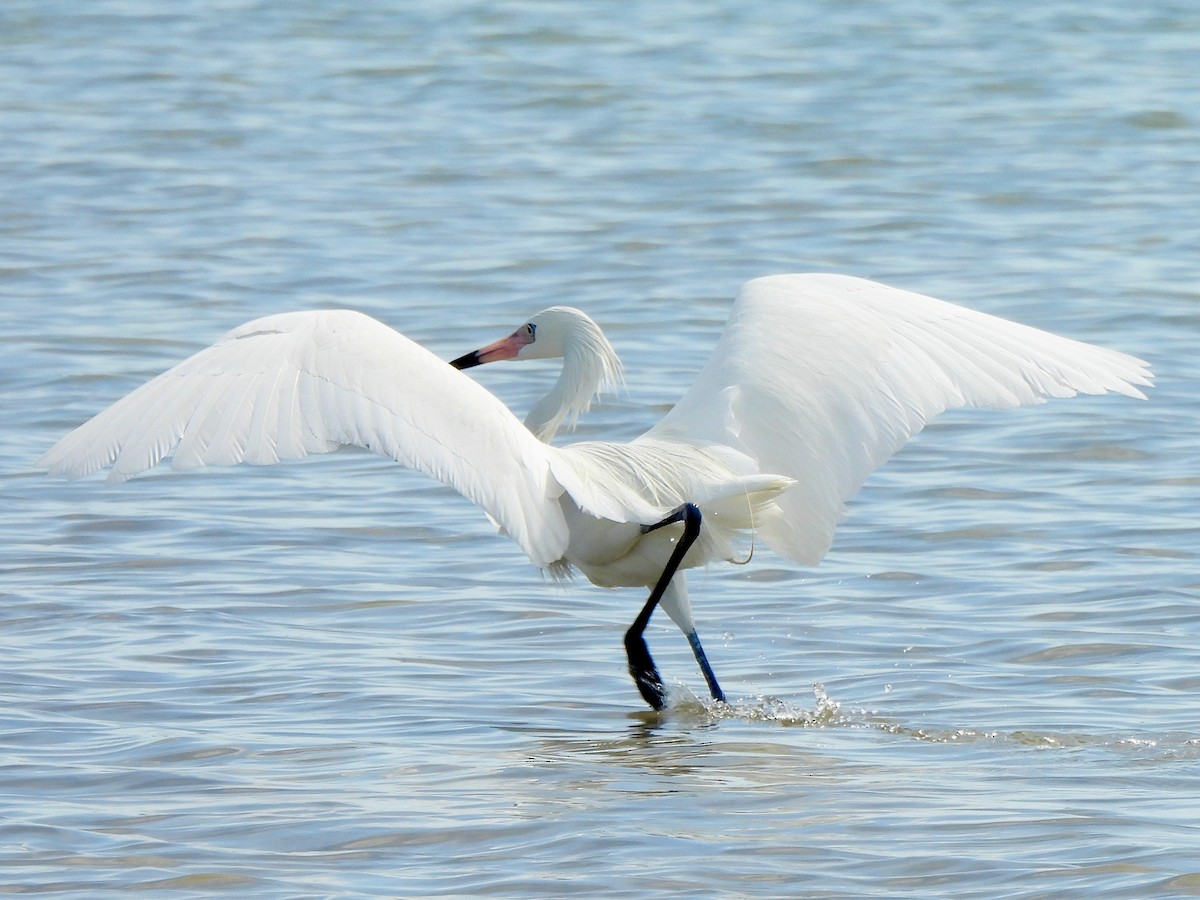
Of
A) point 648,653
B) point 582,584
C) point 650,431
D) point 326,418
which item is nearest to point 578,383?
point 650,431

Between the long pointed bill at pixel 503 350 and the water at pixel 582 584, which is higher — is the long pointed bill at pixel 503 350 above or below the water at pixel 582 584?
above

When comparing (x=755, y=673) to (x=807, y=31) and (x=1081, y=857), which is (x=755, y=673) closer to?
(x=1081, y=857)

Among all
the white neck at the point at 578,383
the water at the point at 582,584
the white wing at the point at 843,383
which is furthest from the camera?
the white neck at the point at 578,383

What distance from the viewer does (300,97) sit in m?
18.4

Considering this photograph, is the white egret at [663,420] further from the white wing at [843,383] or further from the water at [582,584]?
the water at [582,584]

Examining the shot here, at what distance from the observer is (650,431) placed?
20.7 ft

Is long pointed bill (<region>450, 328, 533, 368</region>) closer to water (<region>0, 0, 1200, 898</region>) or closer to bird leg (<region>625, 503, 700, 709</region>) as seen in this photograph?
water (<region>0, 0, 1200, 898</region>)

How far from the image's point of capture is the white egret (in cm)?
524

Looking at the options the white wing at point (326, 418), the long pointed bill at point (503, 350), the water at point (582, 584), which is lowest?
the water at point (582, 584)

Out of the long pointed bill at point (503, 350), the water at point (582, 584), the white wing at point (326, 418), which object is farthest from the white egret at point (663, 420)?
the water at point (582, 584)

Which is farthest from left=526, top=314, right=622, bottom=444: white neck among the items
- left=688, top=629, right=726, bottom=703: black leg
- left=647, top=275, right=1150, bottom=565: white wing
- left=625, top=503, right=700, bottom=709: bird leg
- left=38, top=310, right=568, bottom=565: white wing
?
left=38, top=310, right=568, bottom=565: white wing

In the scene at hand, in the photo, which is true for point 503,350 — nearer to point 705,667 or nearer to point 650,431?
point 650,431

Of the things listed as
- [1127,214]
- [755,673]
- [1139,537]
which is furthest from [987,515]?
[1127,214]

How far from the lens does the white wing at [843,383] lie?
6.10 m
